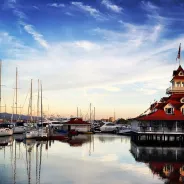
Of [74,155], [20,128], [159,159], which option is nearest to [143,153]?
[159,159]

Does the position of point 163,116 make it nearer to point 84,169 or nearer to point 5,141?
point 84,169

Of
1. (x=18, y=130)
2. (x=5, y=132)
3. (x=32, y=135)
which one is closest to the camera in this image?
(x=32, y=135)

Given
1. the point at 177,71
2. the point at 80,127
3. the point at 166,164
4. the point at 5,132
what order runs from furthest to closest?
the point at 80,127 < the point at 5,132 < the point at 177,71 < the point at 166,164

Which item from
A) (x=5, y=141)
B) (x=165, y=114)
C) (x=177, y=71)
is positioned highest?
(x=177, y=71)

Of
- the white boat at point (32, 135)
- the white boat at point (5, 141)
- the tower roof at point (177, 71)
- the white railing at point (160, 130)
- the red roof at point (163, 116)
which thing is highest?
the tower roof at point (177, 71)

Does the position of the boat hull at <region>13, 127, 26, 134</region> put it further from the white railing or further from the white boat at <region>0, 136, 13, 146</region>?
the white railing

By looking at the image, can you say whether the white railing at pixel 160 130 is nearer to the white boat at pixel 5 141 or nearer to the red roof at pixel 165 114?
the red roof at pixel 165 114

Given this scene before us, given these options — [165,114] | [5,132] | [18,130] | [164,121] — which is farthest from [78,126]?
[165,114]

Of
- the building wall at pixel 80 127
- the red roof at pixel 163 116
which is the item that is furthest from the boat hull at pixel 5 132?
the red roof at pixel 163 116

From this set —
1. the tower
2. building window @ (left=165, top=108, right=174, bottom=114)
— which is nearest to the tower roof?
the tower

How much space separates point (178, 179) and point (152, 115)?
35.0 metres

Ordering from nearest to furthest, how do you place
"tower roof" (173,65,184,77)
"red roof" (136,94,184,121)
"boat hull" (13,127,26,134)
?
"red roof" (136,94,184,121), "tower roof" (173,65,184,77), "boat hull" (13,127,26,134)

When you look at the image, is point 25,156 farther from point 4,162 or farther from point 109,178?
point 109,178

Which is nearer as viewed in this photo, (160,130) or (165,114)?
(160,130)
